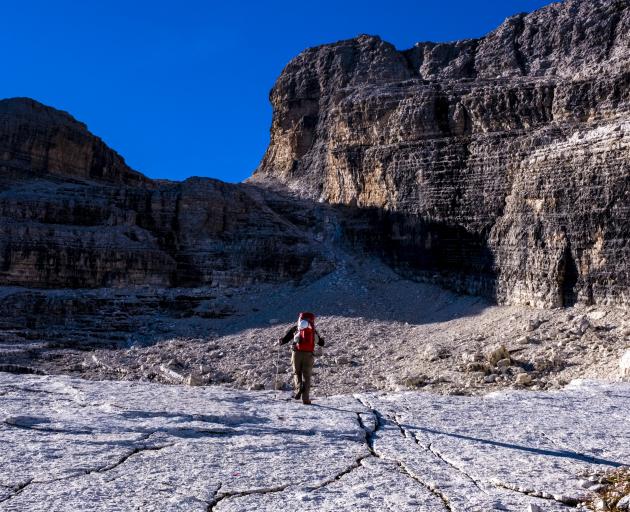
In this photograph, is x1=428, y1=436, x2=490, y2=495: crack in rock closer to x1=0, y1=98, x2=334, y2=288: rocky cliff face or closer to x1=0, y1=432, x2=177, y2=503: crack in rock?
x1=0, y1=432, x2=177, y2=503: crack in rock

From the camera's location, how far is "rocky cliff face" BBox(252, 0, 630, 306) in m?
20.8

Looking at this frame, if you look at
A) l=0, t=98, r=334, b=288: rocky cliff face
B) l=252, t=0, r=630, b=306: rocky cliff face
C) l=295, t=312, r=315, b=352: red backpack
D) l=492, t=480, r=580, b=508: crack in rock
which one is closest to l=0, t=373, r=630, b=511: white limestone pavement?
l=492, t=480, r=580, b=508: crack in rock

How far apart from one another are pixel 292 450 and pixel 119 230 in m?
26.2

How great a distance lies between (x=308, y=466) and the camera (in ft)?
15.9

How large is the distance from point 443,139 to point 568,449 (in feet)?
78.7

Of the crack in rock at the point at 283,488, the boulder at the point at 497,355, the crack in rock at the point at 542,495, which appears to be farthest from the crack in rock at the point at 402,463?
the boulder at the point at 497,355

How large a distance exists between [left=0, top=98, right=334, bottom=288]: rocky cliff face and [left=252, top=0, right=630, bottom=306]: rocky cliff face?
4853 millimetres

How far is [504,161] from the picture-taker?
25562 mm

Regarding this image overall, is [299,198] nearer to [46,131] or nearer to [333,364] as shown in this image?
[46,131]

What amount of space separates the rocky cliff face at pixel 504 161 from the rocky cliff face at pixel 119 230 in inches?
191

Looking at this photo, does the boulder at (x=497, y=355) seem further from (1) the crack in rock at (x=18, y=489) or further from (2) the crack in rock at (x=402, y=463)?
(1) the crack in rock at (x=18, y=489)

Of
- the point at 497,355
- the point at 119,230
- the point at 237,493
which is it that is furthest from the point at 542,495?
the point at 119,230

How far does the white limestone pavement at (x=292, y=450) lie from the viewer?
407 centimetres

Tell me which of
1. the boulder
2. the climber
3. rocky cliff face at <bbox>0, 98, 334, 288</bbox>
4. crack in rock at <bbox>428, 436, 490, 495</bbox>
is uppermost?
rocky cliff face at <bbox>0, 98, 334, 288</bbox>
